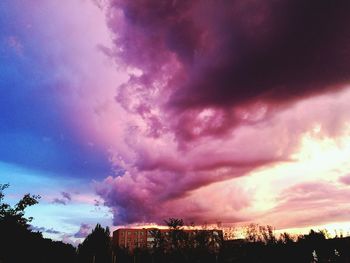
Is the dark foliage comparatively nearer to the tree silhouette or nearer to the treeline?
the treeline

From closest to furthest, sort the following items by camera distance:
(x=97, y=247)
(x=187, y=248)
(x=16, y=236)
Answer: (x=16, y=236) < (x=187, y=248) < (x=97, y=247)

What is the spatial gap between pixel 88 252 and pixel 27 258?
30.9m

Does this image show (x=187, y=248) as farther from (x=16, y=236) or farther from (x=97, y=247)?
(x=97, y=247)

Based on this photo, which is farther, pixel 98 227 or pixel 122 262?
pixel 98 227

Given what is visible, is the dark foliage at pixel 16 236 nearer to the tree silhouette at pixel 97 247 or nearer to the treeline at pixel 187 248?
the treeline at pixel 187 248

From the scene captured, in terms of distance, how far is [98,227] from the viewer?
73625 millimetres

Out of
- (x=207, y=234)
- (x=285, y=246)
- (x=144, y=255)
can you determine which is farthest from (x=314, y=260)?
(x=144, y=255)

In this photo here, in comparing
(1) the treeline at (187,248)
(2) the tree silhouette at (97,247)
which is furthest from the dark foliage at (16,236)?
(2) the tree silhouette at (97,247)

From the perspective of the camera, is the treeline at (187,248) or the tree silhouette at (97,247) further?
the tree silhouette at (97,247)

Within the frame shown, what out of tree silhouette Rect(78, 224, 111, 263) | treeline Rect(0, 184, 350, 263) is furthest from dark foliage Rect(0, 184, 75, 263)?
tree silhouette Rect(78, 224, 111, 263)


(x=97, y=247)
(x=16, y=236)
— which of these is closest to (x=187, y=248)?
(x=16, y=236)

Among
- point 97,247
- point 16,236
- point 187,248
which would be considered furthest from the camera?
point 97,247

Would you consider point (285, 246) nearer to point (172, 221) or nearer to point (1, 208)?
point (172, 221)

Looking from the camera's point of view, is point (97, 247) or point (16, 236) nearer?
point (16, 236)
